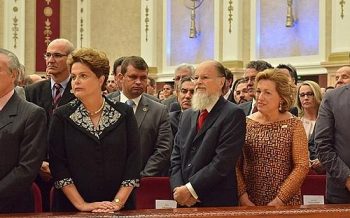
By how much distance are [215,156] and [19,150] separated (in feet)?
3.55

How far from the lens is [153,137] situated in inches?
176

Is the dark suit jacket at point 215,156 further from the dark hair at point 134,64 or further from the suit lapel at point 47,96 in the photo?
the suit lapel at point 47,96

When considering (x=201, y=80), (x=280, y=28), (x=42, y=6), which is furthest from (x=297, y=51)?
(x=201, y=80)

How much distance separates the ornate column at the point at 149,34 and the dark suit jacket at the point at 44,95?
24.9ft

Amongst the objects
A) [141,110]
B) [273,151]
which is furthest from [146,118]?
[273,151]

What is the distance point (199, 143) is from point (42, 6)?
9.59 m

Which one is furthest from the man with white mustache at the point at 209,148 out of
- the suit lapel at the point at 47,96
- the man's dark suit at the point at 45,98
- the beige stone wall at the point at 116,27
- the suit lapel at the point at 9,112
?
the beige stone wall at the point at 116,27

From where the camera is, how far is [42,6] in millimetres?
12758

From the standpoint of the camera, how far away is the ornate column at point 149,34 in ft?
38.9

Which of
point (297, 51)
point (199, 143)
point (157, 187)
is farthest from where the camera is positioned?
point (297, 51)

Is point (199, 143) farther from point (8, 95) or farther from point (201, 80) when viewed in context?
point (8, 95)

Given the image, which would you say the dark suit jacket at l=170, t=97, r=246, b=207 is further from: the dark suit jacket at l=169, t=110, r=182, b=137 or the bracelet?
the dark suit jacket at l=169, t=110, r=182, b=137

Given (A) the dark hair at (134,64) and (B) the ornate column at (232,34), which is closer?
(A) the dark hair at (134,64)

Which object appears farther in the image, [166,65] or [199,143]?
[166,65]
